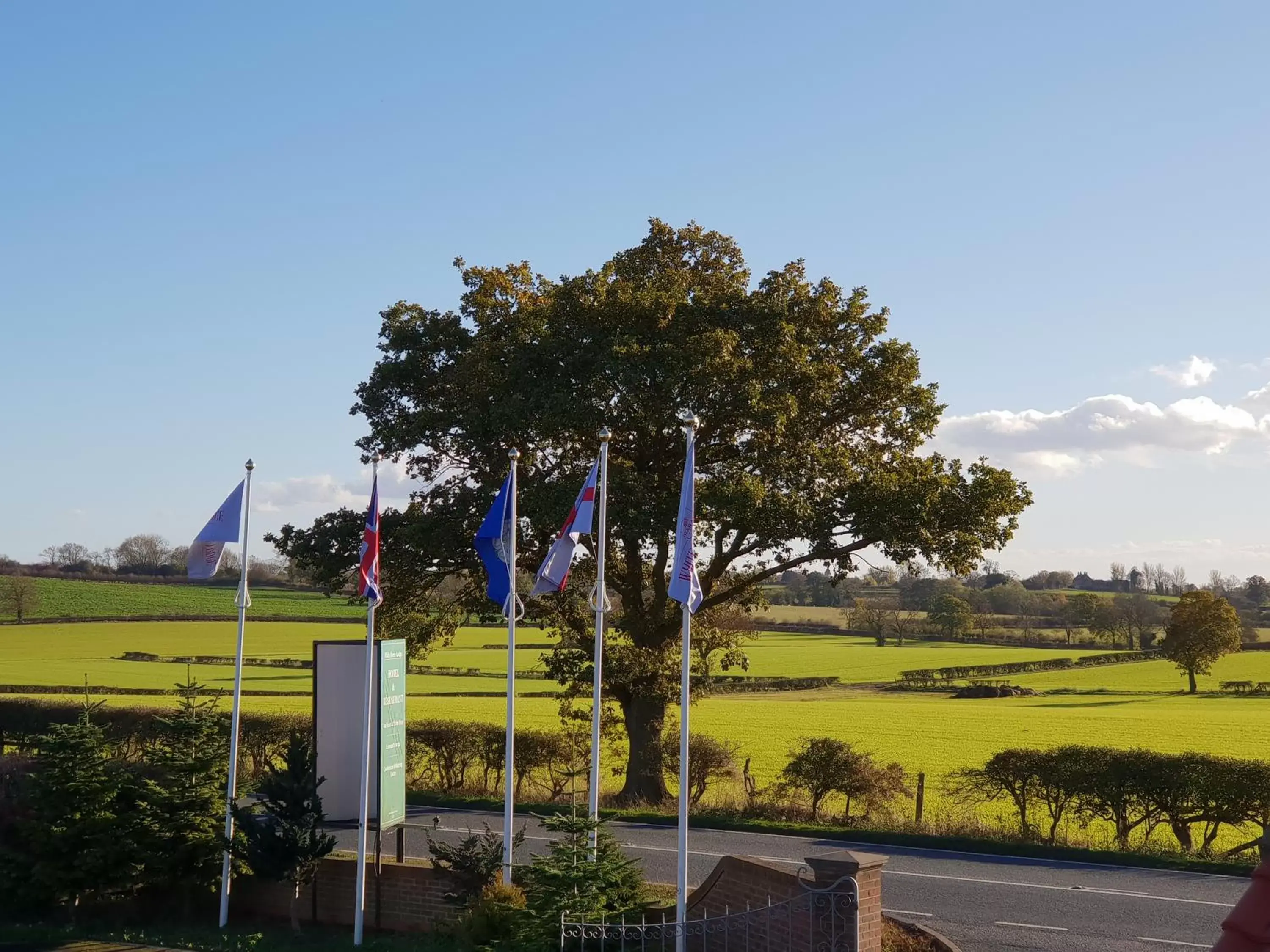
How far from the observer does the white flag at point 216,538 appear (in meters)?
18.0

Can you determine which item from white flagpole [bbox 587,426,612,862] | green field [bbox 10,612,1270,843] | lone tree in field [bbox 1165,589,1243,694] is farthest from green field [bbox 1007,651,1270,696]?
white flagpole [bbox 587,426,612,862]

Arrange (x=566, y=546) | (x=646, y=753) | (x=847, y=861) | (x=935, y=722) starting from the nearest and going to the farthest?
(x=847, y=861) < (x=566, y=546) < (x=646, y=753) < (x=935, y=722)

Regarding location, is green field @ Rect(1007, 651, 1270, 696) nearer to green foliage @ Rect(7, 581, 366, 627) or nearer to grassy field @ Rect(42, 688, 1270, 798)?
grassy field @ Rect(42, 688, 1270, 798)

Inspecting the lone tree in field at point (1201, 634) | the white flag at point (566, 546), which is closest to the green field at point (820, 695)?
the lone tree in field at point (1201, 634)

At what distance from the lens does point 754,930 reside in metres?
14.2

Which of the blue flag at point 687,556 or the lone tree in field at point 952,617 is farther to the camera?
the lone tree in field at point 952,617

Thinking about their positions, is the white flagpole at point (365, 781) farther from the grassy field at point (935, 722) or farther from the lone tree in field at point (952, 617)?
the lone tree in field at point (952, 617)

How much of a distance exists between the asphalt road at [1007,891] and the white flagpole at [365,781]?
4571 millimetres

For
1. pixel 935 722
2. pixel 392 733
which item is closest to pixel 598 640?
pixel 392 733

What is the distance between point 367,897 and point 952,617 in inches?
3731

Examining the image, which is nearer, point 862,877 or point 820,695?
point 862,877

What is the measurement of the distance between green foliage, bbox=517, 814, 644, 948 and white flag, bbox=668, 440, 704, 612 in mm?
3094

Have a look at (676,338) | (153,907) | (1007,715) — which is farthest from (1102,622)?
(153,907)

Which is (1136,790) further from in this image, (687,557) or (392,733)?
(392,733)
